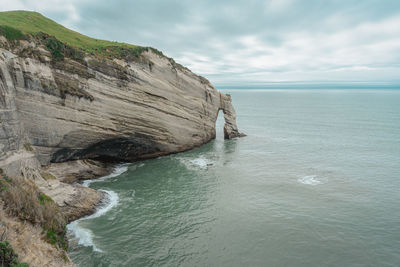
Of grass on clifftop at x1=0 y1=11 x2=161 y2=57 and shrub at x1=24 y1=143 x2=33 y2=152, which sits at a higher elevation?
grass on clifftop at x1=0 y1=11 x2=161 y2=57

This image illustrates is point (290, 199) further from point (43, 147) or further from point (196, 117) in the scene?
point (43, 147)

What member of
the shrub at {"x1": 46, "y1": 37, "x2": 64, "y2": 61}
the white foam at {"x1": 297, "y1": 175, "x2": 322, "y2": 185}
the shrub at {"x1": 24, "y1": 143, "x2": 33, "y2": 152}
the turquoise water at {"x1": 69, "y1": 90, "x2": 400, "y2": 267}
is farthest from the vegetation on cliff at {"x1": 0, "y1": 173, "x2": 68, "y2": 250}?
the white foam at {"x1": 297, "y1": 175, "x2": 322, "y2": 185}

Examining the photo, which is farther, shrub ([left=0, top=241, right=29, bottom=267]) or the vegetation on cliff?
the vegetation on cliff

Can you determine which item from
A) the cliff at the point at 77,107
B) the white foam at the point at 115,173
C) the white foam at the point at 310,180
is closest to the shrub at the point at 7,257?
the cliff at the point at 77,107

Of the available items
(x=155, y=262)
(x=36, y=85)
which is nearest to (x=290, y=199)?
(x=155, y=262)

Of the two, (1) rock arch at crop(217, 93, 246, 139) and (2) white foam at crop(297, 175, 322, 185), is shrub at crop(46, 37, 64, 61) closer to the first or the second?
(2) white foam at crop(297, 175, 322, 185)

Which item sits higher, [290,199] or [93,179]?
[93,179]
